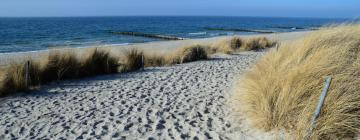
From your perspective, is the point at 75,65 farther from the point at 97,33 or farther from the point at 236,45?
the point at 97,33

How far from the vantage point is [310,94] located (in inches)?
172

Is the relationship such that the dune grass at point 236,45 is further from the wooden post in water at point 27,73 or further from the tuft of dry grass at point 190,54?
the wooden post in water at point 27,73

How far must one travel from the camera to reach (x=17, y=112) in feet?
18.6

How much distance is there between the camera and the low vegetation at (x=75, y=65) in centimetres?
717

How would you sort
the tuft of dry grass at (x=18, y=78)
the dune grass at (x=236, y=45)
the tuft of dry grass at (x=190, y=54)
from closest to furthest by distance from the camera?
the tuft of dry grass at (x=18, y=78) < the tuft of dry grass at (x=190, y=54) < the dune grass at (x=236, y=45)

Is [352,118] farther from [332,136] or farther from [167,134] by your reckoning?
[167,134]

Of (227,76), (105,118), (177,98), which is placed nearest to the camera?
(105,118)

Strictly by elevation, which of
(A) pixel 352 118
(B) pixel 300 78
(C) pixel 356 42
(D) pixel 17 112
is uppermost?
(C) pixel 356 42

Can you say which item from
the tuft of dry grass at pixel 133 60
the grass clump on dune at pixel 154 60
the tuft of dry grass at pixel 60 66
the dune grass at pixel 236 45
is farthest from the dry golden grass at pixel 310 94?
the dune grass at pixel 236 45

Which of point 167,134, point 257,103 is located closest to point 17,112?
point 167,134

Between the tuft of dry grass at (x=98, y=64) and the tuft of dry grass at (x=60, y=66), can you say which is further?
the tuft of dry grass at (x=98, y=64)

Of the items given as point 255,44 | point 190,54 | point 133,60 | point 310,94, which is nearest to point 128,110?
point 310,94

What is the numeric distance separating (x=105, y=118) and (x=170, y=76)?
370 cm

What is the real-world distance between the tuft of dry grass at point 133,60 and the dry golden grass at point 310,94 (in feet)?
16.4
